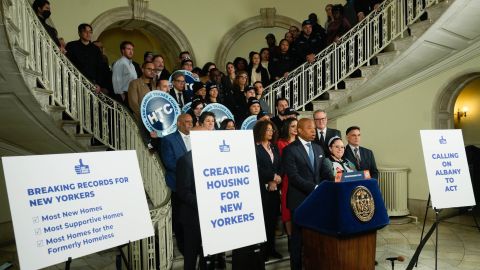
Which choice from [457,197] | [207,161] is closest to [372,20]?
[457,197]

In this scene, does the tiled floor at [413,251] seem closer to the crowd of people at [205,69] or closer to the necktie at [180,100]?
the crowd of people at [205,69]

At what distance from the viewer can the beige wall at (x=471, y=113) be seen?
9.09m

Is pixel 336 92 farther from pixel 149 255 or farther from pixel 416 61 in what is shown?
pixel 149 255

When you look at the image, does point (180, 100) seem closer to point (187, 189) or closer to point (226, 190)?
point (187, 189)

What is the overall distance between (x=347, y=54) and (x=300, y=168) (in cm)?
491

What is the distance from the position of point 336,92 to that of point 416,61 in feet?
4.64

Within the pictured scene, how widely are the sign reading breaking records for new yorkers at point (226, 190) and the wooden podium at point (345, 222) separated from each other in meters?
0.45

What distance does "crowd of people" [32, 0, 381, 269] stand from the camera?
11.5 ft

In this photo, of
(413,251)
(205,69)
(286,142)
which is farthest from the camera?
(205,69)

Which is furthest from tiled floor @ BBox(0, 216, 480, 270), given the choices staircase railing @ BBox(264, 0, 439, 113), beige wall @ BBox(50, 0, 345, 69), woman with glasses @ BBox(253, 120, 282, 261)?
beige wall @ BBox(50, 0, 345, 69)

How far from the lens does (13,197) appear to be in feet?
5.85

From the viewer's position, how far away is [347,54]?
784 centimetres

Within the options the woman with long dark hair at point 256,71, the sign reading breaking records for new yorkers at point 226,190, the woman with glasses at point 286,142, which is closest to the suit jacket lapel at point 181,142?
the woman with glasses at point 286,142

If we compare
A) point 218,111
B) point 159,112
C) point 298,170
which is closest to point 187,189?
point 298,170
